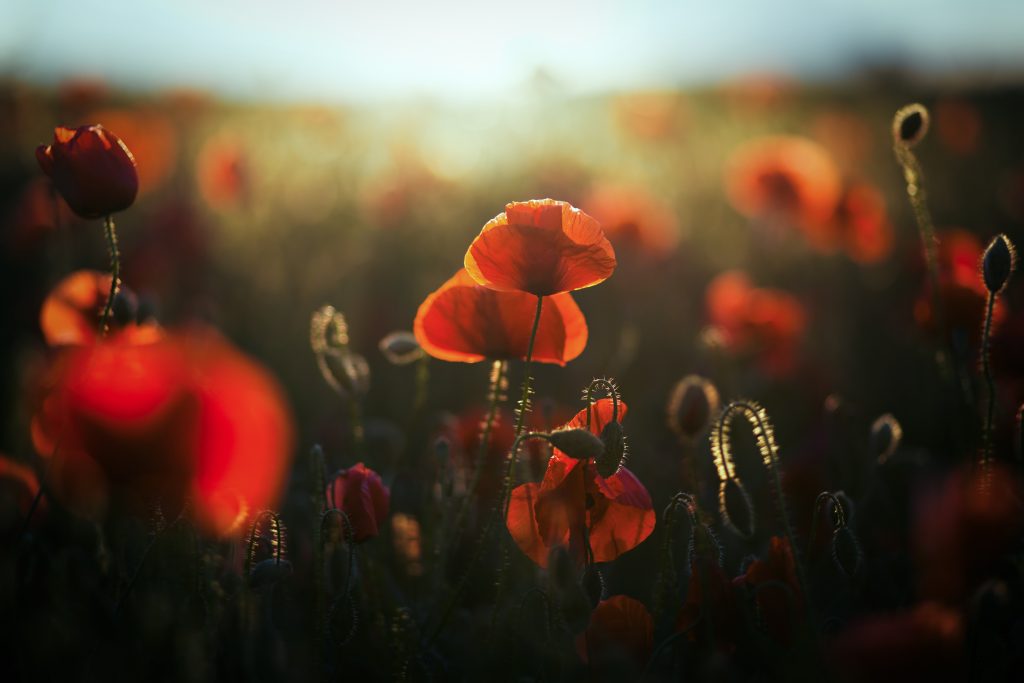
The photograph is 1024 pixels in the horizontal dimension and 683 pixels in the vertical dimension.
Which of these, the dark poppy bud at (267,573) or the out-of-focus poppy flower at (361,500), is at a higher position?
the out-of-focus poppy flower at (361,500)

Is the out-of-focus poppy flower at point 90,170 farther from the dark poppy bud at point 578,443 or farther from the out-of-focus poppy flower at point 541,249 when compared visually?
the dark poppy bud at point 578,443

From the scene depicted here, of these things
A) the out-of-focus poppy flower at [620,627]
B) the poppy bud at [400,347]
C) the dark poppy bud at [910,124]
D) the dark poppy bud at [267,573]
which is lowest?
the out-of-focus poppy flower at [620,627]

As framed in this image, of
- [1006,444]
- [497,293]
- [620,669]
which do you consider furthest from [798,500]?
[620,669]

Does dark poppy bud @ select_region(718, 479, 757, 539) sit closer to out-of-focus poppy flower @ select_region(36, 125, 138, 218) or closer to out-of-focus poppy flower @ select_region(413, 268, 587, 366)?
out-of-focus poppy flower @ select_region(413, 268, 587, 366)

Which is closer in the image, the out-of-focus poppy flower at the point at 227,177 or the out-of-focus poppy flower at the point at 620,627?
the out-of-focus poppy flower at the point at 620,627

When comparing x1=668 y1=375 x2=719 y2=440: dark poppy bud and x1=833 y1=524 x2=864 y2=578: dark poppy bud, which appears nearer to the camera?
x1=833 y1=524 x2=864 y2=578: dark poppy bud

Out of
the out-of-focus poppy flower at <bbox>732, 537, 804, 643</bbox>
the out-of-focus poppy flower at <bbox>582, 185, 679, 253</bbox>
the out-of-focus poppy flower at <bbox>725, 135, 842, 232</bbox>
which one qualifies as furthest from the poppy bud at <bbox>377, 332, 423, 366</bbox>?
the out-of-focus poppy flower at <bbox>725, 135, 842, 232</bbox>

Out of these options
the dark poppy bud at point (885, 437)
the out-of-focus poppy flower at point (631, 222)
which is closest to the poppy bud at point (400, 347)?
the dark poppy bud at point (885, 437)

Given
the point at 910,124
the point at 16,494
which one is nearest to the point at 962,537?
the point at 910,124
